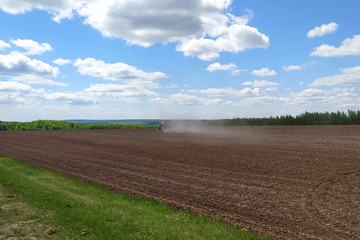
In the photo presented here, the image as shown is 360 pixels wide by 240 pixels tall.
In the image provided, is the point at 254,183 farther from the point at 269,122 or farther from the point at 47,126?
the point at 47,126

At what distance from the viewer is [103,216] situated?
8.24 m

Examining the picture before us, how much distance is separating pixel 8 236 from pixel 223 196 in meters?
Result: 6.69

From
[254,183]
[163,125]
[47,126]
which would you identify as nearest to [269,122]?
[163,125]

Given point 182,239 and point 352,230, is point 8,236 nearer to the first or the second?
point 182,239

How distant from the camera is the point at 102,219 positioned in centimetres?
797

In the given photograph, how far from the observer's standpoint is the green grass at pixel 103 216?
7.01 meters

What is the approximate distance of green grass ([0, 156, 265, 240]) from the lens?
7.01 m

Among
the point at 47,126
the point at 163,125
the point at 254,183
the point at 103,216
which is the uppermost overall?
the point at 163,125

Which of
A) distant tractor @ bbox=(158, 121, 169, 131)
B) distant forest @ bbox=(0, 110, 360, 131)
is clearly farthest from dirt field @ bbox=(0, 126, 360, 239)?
distant forest @ bbox=(0, 110, 360, 131)

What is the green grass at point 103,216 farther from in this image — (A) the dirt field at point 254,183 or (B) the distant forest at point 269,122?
(B) the distant forest at point 269,122

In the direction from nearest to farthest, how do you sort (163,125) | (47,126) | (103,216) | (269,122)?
(103,216)
(163,125)
(269,122)
(47,126)

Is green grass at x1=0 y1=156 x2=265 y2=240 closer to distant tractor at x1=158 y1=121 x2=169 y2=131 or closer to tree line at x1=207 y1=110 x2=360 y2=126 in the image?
distant tractor at x1=158 y1=121 x2=169 y2=131

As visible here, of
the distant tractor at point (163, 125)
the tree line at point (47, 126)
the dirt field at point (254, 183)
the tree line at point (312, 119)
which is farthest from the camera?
the tree line at point (47, 126)

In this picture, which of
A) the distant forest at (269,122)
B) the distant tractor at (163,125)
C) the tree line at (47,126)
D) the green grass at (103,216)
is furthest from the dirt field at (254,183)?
the tree line at (47,126)
